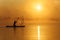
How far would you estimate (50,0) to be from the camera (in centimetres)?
1389

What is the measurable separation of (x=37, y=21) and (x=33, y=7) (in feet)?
3.53

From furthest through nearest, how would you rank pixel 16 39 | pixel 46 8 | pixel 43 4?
pixel 46 8 < pixel 43 4 < pixel 16 39

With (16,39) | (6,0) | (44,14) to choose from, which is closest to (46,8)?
(44,14)

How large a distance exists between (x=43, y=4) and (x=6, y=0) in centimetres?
202

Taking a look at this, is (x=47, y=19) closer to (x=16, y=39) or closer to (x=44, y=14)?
(x=44, y=14)

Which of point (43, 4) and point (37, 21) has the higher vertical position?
point (43, 4)

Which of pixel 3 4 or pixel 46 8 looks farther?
pixel 46 8

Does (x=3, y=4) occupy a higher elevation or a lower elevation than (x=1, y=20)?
higher

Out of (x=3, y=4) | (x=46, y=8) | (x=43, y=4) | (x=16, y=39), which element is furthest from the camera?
(x=46, y=8)

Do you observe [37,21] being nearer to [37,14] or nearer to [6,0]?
[37,14]

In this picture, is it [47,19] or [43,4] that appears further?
[47,19]

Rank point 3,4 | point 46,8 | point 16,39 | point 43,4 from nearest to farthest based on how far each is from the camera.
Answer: point 16,39, point 3,4, point 43,4, point 46,8

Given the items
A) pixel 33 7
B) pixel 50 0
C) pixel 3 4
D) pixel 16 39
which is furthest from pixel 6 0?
pixel 16 39

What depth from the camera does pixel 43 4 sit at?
1355 centimetres
